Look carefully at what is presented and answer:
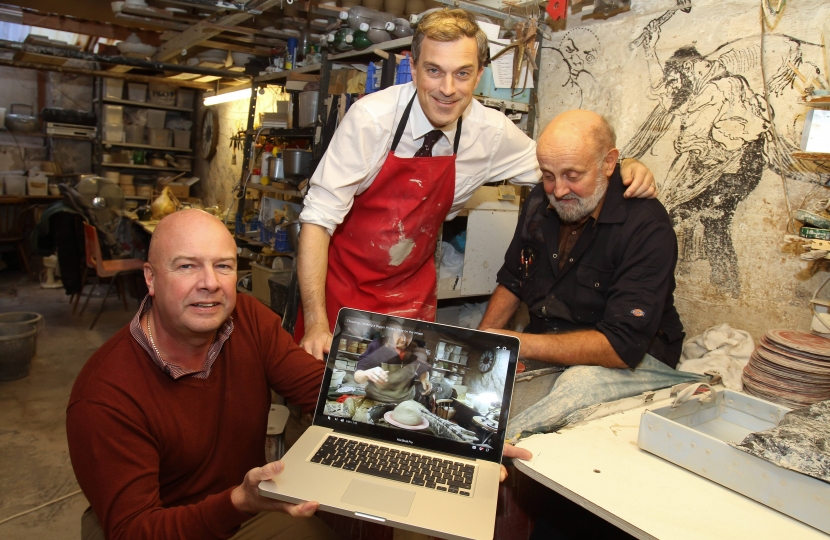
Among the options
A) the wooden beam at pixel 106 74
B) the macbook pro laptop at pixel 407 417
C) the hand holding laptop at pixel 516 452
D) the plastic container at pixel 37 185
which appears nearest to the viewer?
the macbook pro laptop at pixel 407 417

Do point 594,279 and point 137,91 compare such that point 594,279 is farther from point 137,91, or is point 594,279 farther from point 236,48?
point 137,91

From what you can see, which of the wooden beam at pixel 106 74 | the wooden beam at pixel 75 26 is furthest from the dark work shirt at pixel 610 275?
the wooden beam at pixel 106 74

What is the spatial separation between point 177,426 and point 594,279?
138cm

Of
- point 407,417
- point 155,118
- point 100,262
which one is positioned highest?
point 155,118

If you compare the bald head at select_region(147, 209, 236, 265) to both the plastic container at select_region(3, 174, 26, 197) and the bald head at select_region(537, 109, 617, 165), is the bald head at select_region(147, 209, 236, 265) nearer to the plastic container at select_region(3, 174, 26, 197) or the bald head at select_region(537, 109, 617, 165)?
the bald head at select_region(537, 109, 617, 165)

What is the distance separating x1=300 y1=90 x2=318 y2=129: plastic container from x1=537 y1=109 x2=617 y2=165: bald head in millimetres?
2382

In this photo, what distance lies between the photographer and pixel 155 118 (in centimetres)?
799

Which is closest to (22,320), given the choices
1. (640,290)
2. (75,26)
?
(75,26)

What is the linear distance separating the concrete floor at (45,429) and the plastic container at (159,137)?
2.89 meters

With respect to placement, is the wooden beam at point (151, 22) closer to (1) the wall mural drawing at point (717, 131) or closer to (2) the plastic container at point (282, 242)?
(2) the plastic container at point (282, 242)

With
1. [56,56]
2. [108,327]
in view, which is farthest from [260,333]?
[56,56]

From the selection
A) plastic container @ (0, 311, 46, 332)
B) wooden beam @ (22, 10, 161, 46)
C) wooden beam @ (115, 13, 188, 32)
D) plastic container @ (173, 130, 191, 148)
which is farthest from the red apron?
plastic container @ (173, 130, 191, 148)

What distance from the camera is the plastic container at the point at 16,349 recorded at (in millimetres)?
4004

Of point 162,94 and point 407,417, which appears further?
point 162,94
